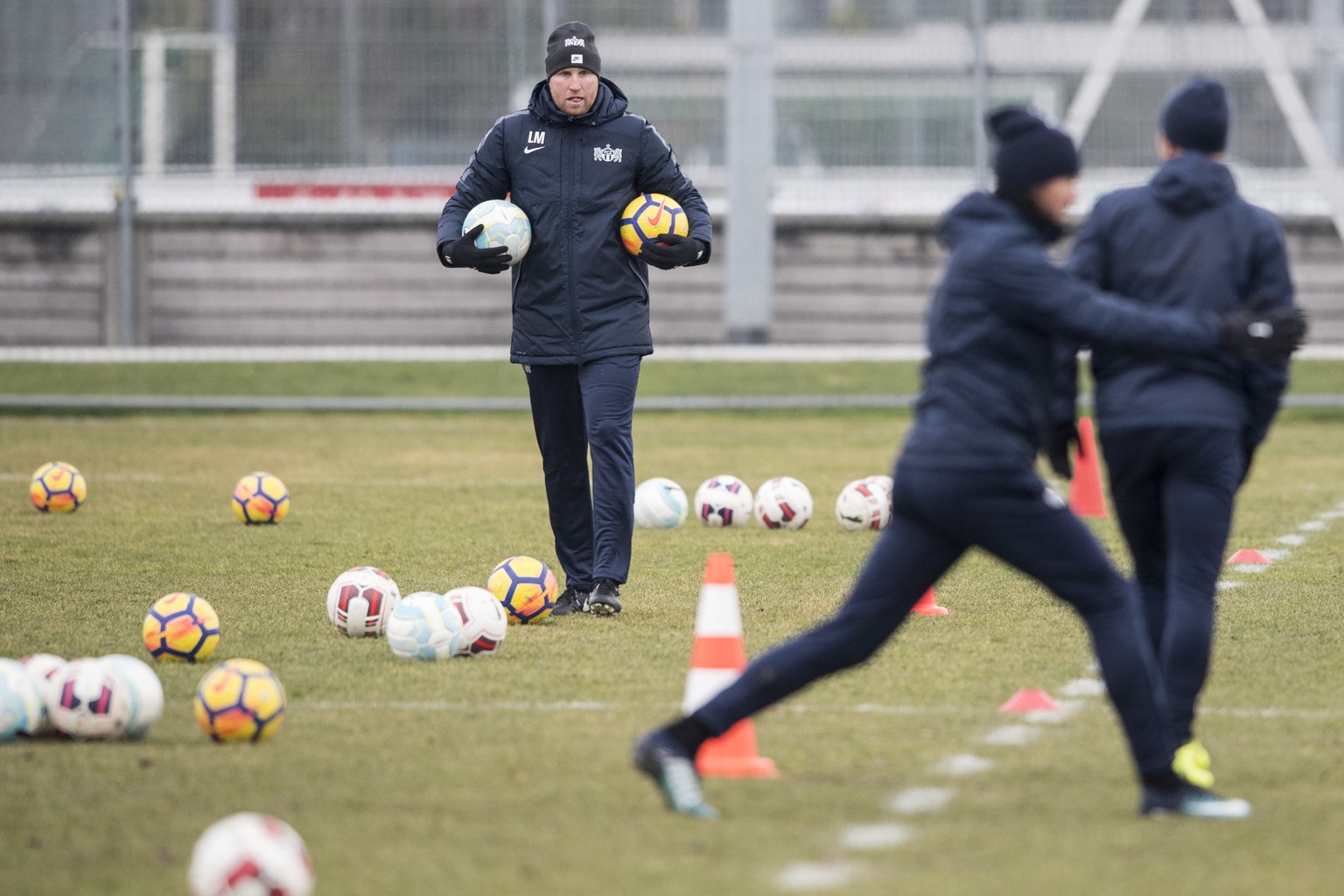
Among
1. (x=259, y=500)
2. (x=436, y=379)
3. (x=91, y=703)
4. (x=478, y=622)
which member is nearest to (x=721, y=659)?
(x=91, y=703)

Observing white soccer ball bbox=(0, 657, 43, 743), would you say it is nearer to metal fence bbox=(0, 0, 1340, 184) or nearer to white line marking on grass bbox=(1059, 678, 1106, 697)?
white line marking on grass bbox=(1059, 678, 1106, 697)

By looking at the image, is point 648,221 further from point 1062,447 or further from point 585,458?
point 1062,447

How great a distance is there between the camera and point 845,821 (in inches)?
193

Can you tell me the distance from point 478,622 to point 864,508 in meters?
4.46

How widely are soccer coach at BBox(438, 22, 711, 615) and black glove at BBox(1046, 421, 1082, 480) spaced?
9.84ft

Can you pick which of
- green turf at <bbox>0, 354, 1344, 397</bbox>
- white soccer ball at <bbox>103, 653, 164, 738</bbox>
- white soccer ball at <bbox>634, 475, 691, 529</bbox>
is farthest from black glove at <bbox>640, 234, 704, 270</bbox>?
green turf at <bbox>0, 354, 1344, 397</bbox>

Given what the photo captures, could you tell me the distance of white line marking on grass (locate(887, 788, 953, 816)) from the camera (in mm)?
5043

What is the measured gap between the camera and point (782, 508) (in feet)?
37.3

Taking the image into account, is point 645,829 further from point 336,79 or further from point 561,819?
point 336,79

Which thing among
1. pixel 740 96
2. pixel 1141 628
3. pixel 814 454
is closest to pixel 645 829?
pixel 1141 628

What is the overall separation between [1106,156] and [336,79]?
29.8 feet

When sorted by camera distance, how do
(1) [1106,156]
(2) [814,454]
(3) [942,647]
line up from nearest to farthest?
(3) [942,647] → (2) [814,454] → (1) [1106,156]

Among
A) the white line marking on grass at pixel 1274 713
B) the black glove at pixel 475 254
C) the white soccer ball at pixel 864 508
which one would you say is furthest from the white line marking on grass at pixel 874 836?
the white soccer ball at pixel 864 508

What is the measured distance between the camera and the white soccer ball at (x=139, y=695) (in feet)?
19.1
